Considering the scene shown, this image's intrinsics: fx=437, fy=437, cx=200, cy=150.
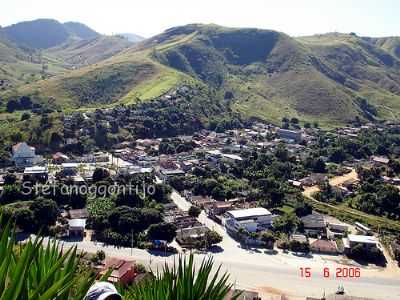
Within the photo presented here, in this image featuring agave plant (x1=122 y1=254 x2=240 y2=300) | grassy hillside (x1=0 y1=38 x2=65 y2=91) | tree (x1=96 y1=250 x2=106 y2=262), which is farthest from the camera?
grassy hillside (x1=0 y1=38 x2=65 y2=91)

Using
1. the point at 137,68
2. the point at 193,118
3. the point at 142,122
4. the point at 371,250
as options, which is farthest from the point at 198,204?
the point at 137,68

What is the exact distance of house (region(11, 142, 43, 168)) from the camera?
144 ft

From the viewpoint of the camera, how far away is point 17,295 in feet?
9.30

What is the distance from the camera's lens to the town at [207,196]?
28.7 meters

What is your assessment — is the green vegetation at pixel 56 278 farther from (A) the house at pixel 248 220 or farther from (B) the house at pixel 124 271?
(A) the house at pixel 248 220

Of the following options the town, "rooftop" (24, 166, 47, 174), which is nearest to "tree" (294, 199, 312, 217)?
the town

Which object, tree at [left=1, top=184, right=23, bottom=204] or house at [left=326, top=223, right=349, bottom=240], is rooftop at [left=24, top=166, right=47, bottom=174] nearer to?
tree at [left=1, top=184, right=23, bottom=204]

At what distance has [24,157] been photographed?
44094mm

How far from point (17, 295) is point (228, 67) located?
355 ft

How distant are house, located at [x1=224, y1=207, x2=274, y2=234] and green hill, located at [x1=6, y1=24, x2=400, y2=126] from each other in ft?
139

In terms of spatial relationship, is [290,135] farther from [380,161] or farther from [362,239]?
[362,239]

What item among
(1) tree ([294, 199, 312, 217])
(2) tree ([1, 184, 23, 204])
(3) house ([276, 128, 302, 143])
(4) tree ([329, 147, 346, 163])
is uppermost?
(3) house ([276, 128, 302, 143])

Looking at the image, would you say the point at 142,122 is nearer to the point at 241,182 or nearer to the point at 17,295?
the point at 241,182

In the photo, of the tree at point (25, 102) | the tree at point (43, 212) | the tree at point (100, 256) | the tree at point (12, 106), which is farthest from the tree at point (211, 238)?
the tree at point (25, 102)
